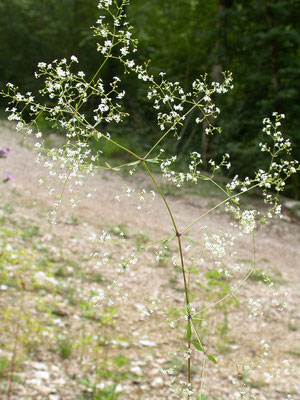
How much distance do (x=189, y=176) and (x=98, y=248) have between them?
334 centimetres

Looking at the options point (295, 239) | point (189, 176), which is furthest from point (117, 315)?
point (295, 239)

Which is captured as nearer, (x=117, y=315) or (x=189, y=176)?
(x=189, y=176)

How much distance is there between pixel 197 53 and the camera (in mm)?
11211

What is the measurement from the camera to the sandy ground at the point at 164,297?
2.69m

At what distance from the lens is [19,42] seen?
13922 mm

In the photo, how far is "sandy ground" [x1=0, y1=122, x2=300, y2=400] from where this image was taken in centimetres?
269

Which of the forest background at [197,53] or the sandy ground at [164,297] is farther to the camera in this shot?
the forest background at [197,53]

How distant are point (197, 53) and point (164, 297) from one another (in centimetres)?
1042

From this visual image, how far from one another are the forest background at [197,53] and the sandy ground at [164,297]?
1722mm

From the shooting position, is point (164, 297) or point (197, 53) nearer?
point (164, 297)

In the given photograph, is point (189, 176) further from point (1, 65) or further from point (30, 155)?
point (1, 65)

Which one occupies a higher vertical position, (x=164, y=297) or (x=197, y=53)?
(x=197, y=53)

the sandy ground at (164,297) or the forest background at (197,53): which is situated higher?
the forest background at (197,53)

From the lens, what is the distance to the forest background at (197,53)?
8.70 m
